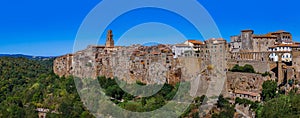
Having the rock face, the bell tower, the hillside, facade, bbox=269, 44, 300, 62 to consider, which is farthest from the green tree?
the bell tower

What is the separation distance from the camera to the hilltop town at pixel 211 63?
18158 millimetres

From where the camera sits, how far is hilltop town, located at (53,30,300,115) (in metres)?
18.2

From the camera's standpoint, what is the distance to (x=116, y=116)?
1730 centimetres

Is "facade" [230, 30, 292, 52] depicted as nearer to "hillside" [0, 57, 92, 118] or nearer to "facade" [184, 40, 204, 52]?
"facade" [184, 40, 204, 52]

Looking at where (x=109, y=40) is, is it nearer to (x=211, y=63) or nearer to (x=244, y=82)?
(x=211, y=63)

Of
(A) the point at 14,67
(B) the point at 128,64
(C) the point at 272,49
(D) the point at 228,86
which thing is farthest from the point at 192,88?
(A) the point at 14,67

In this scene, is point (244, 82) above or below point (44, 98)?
above

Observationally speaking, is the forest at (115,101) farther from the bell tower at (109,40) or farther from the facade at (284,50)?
the bell tower at (109,40)

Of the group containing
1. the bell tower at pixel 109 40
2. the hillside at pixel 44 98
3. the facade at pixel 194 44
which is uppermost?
the bell tower at pixel 109 40

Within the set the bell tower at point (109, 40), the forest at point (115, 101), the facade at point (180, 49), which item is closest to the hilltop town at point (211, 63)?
the facade at point (180, 49)

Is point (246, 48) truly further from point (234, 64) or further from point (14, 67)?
point (14, 67)

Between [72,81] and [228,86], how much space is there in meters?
11.7

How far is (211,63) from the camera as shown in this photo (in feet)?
66.8

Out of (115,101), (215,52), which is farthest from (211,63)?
(115,101)
